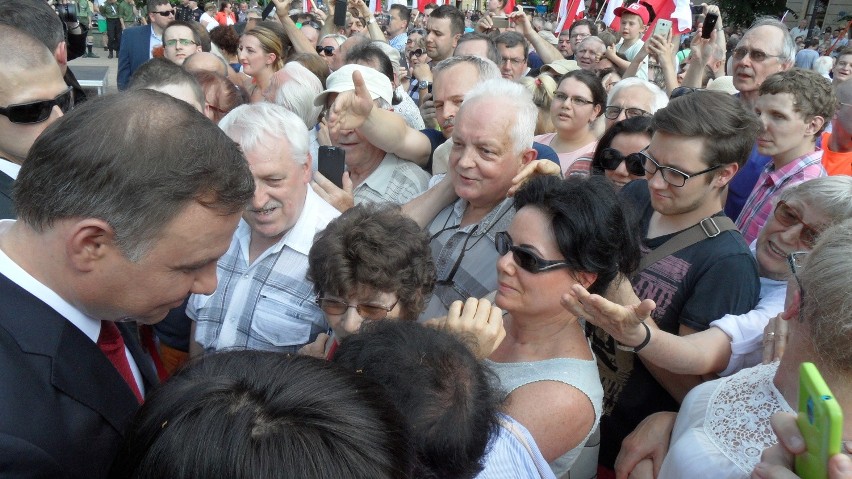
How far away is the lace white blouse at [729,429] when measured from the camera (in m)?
1.46

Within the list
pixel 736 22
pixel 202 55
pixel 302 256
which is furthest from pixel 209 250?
pixel 736 22

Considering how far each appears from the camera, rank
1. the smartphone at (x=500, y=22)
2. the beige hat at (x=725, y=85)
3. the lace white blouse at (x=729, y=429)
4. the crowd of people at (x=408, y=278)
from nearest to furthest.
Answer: the crowd of people at (x=408, y=278)
the lace white blouse at (x=729, y=429)
the beige hat at (x=725, y=85)
the smartphone at (x=500, y=22)

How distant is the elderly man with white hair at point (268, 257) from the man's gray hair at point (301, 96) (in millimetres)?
1079

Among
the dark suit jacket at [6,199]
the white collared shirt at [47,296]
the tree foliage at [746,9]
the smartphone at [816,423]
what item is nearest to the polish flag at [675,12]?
the dark suit jacket at [6,199]

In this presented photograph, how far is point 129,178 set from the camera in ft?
4.13

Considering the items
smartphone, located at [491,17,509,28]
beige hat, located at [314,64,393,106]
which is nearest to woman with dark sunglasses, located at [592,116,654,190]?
beige hat, located at [314,64,393,106]

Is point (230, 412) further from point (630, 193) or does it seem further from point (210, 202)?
point (630, 193)

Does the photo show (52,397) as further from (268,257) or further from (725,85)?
Result: (725,85)

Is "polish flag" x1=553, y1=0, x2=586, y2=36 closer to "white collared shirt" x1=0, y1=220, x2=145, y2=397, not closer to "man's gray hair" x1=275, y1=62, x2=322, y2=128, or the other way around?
"man's gray hair" x1=275, y1=62, x2=322, y2=128

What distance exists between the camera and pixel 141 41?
7.16 meters

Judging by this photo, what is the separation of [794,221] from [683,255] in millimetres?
384

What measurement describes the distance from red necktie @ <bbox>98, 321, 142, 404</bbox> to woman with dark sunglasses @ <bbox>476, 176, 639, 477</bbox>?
1.03 m

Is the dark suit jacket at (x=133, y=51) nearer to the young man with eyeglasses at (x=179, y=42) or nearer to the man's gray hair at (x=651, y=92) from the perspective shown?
the young man with eyeglasses at (x=179, y=42)

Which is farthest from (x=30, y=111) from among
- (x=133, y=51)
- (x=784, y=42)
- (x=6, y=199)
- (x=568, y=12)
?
(x=568, y=12)
